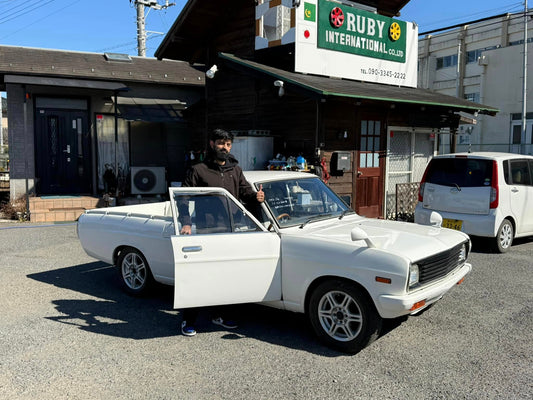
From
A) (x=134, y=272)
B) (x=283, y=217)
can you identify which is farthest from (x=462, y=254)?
(x=134, y=272)

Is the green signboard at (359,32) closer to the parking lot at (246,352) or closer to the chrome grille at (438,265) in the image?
the parking lot at (246,352)

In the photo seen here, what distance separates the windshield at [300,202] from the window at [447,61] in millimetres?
45185

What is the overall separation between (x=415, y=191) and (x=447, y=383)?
907 centimetres

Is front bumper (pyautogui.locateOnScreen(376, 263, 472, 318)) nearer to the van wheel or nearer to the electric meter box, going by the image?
the van wheel

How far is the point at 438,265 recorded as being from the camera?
429 centimetres

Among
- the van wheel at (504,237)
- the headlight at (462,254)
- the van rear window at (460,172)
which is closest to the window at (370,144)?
the van rear window at (460,172)

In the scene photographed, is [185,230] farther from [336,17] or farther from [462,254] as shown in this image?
[336,17]

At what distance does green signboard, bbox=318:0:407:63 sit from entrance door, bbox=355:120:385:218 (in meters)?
1.87

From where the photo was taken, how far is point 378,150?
11.3 m

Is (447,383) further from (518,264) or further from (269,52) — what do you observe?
(269,52)

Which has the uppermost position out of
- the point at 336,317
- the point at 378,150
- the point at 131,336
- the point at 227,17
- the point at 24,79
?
the point at 227,17

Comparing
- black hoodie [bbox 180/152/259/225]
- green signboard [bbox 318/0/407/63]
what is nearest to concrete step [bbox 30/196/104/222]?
green signboard [bbox 318/0/407/63]

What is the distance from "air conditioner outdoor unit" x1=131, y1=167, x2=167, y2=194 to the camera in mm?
12984

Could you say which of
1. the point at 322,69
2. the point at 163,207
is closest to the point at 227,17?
the point at 322,69
